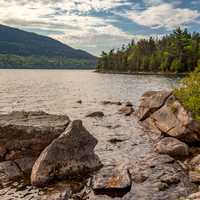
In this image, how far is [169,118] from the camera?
30.9 m

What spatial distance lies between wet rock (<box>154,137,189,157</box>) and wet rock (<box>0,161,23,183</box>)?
11.5 m

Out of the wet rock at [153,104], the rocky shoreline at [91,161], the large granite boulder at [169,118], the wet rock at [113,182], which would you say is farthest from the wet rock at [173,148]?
the wet rock at [153,104]

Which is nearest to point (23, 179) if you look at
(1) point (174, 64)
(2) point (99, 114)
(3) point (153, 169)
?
(3) point (153, 169)

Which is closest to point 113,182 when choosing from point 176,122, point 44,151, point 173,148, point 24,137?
point 44,151

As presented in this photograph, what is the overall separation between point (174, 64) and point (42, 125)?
146m

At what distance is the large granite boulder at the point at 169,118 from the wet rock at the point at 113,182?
32.2 ft

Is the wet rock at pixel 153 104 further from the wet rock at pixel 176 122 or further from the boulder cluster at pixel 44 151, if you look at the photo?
A: the boulder cluster at pixel 44 151

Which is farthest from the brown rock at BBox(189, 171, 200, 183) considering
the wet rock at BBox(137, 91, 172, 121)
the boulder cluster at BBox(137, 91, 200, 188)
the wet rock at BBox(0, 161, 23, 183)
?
the wet rock at BBox(137, 91, 172, 121)

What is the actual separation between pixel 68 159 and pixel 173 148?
923 cm

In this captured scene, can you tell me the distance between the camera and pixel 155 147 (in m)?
26.4

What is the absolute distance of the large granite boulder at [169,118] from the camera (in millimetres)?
27562

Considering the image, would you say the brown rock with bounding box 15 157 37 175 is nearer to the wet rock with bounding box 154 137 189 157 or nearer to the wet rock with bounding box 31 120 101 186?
the wet rock with bounding box 31 120 101 186

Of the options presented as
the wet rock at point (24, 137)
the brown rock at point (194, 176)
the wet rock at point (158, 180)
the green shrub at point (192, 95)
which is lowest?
the wet rock at point (158, 180)

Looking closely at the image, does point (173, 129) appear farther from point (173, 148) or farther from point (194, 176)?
point (194, 176)
